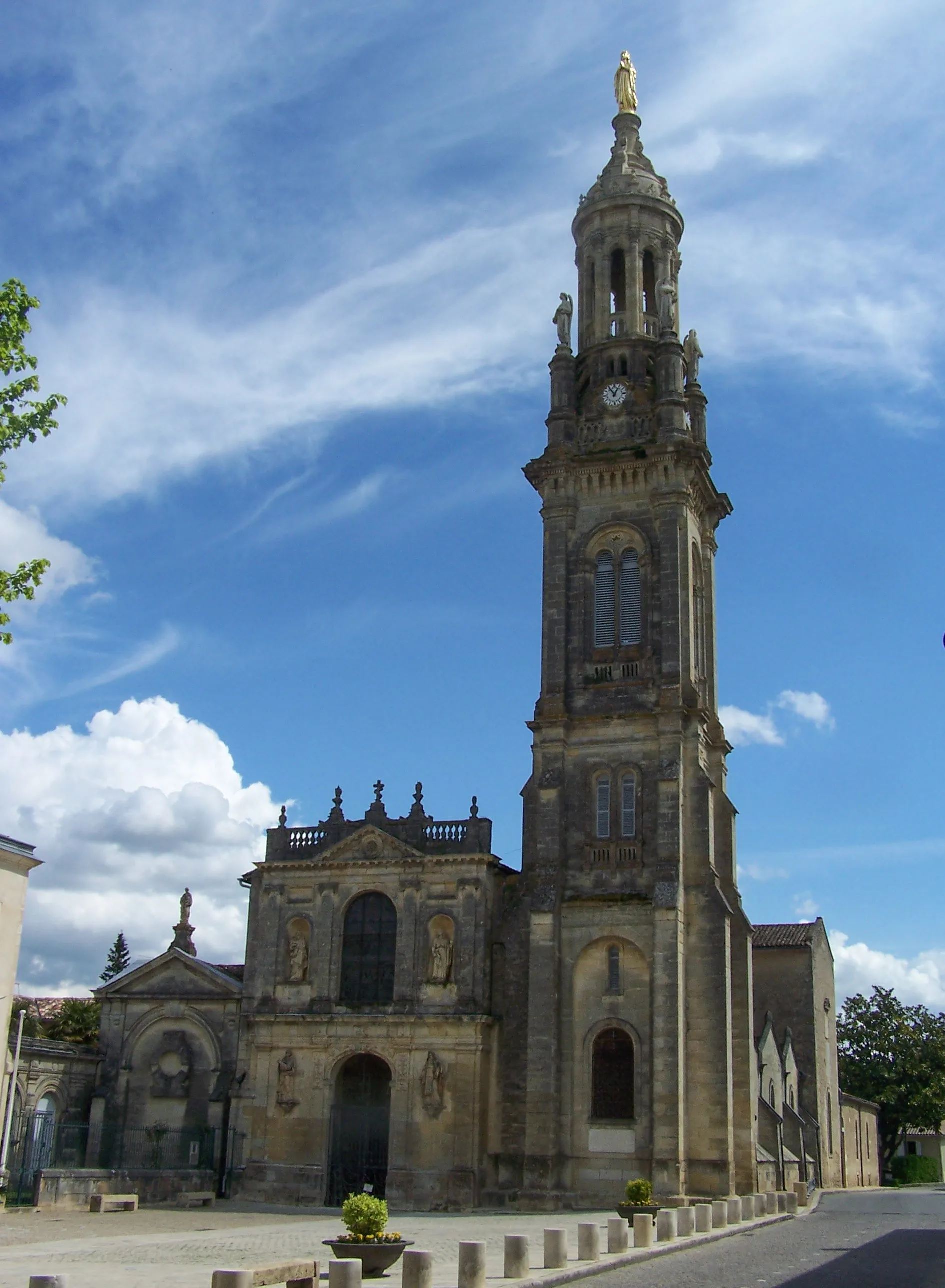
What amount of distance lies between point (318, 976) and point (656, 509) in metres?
18.8

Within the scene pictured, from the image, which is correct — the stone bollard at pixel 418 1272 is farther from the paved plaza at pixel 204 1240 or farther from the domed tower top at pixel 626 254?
the domed tower top at pixel 626 254

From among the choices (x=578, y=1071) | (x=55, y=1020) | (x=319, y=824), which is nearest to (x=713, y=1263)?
(x=578, y=1071)

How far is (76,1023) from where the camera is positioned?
5538cm

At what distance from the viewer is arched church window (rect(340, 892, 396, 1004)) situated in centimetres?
4212

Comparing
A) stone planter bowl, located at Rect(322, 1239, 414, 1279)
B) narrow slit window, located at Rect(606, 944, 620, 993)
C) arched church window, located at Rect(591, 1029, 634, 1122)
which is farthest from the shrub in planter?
stone planter bowl, located at Rect(322, 1239, 414, 1279)

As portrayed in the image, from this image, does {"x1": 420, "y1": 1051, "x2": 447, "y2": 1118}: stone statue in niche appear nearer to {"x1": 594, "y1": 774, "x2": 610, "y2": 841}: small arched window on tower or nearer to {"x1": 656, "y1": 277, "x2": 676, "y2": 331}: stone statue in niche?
{"x1": 594, "y1": 774, "x2": 610, "y2": 841}: small arched window on tower

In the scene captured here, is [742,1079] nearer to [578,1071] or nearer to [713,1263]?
[578,1071]

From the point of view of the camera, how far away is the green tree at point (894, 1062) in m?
69.1

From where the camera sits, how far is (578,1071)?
1545 inches

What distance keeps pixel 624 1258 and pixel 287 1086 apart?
70.7ft

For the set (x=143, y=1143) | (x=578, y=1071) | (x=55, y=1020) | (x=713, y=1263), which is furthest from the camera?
(x=55, y=1020)

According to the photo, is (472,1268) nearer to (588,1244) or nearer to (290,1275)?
(290,1275)

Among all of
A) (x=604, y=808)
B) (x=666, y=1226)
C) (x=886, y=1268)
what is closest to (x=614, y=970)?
(x=604, y=808)

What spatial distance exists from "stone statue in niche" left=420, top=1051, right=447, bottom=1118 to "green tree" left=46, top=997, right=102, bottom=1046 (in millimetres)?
17364
